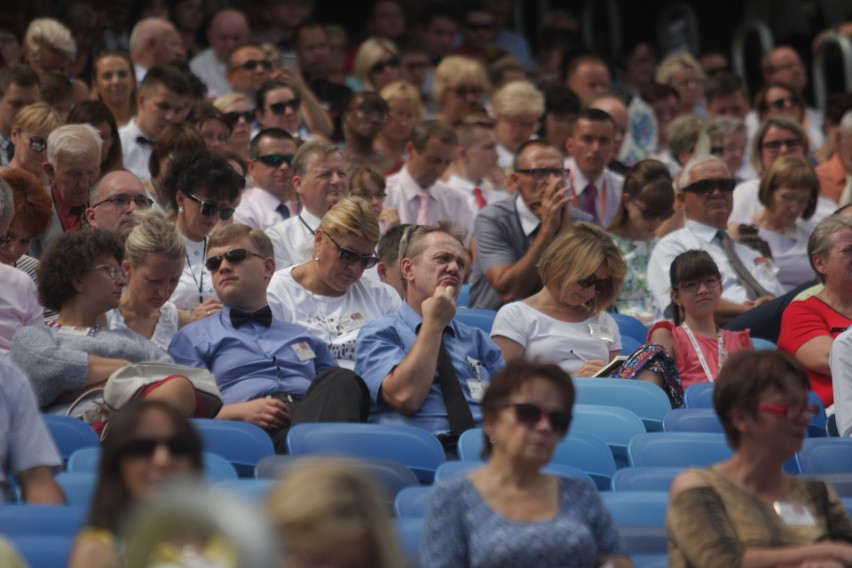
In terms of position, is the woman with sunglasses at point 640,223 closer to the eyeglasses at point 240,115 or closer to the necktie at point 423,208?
the necktie at point 423,208

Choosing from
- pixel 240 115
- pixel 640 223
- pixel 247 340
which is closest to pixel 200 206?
pixel 247 340

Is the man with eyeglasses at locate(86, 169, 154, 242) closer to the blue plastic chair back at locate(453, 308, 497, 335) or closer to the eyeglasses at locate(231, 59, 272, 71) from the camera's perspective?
the blue plastic chair back at locate(453, 308, 497, 335)

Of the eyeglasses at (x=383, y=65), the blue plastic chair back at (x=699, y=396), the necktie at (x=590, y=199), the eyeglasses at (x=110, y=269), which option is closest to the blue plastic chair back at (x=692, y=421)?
the blue plastic chair back at (x=699, y=396)

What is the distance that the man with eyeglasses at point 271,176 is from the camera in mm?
7805

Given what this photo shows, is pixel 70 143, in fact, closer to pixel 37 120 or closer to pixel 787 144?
pixel 37 120

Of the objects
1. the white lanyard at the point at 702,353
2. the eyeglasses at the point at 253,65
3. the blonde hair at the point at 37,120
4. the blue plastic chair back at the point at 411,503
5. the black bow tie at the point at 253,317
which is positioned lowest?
the blue plastic chair back at the point at 411,503

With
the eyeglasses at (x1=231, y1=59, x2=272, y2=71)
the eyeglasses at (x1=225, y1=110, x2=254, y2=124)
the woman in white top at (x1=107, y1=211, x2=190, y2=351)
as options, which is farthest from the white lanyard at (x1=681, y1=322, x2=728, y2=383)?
the eyeglasses at (x1=231, y1=59, x2=272, y2=71)

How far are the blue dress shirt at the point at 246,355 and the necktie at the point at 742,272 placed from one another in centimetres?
283

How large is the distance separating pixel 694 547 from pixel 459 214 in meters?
5.08

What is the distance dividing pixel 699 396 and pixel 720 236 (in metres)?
2.18

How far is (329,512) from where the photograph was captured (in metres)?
2.46

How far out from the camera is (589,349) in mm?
6219

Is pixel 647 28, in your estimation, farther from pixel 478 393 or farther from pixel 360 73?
pixel 478 393

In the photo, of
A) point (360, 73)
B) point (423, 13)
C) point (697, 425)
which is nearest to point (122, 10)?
point (360, 73)
